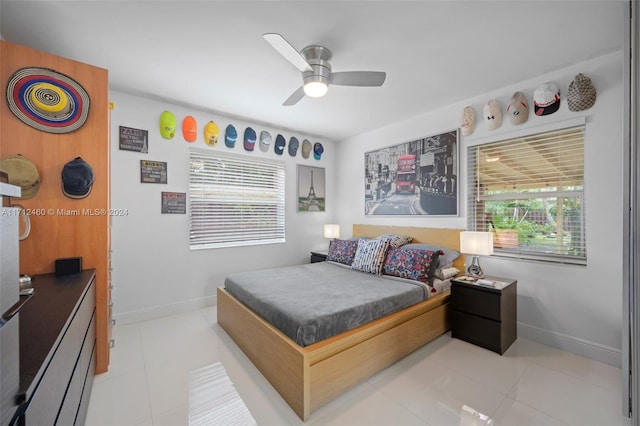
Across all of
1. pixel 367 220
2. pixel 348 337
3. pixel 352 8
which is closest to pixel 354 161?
pixel 367 220

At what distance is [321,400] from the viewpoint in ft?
5.61

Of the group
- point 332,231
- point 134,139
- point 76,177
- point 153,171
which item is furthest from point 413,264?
point 134,139

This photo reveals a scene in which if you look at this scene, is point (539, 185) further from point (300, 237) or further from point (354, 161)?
point (300, 237)

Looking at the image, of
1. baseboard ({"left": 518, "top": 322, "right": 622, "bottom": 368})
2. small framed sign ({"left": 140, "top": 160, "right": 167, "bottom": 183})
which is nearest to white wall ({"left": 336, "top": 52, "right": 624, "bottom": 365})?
baseboard ({"left": 518, "top": 322, "right": 622, "bottom": 368})

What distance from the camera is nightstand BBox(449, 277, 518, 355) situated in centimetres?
235

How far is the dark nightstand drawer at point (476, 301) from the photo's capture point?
2364 millimetres

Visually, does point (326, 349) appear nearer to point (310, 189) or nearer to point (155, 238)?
point (155, 238)

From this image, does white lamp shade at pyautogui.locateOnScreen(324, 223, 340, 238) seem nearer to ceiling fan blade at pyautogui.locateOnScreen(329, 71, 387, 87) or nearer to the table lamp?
the table lamp

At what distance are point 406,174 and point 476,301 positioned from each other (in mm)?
1905

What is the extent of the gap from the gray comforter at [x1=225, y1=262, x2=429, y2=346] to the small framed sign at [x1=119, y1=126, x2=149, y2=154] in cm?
194

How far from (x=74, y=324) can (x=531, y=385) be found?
9.79 feet

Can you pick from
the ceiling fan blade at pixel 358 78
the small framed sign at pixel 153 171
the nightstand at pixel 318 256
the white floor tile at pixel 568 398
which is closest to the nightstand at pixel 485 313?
the white floor tile at pixel 568 398

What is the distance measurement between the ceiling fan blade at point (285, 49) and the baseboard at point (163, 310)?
10.4ft

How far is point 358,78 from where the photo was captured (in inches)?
84.0
